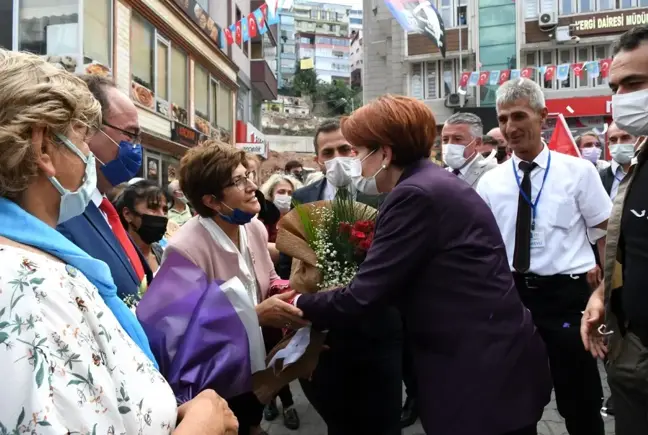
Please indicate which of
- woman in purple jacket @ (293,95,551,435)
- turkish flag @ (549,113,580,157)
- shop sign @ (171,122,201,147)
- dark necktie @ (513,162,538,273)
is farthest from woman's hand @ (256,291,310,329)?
shop sign @ (171,122,201,147)

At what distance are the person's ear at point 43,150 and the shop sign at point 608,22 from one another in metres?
29.9

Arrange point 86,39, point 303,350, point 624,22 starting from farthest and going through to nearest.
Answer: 1. point 624,22
2. point 86,39
3. point 303,350

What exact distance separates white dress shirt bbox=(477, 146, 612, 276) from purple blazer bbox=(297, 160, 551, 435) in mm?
1222

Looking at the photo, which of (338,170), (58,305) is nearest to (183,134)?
(338,170)

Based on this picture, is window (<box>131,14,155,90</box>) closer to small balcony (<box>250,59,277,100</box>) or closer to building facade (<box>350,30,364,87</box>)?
small balcony (<box>250,59,277,100</box>)

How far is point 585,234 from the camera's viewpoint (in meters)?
3.35

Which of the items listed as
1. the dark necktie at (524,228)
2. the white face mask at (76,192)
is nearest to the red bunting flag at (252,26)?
the dark necktie at (524,228)

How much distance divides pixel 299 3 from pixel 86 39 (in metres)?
106

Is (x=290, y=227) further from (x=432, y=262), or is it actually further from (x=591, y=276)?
(x=591, y=276)

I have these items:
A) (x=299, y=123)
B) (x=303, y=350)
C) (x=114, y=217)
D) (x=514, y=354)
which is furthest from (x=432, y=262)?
(x=299, y=123)

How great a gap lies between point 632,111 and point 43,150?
229cm

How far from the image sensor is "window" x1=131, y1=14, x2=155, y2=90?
1549cm

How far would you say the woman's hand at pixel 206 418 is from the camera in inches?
53.8

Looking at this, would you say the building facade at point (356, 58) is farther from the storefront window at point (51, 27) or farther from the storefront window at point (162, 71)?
the storefront window at point (51, 27)
